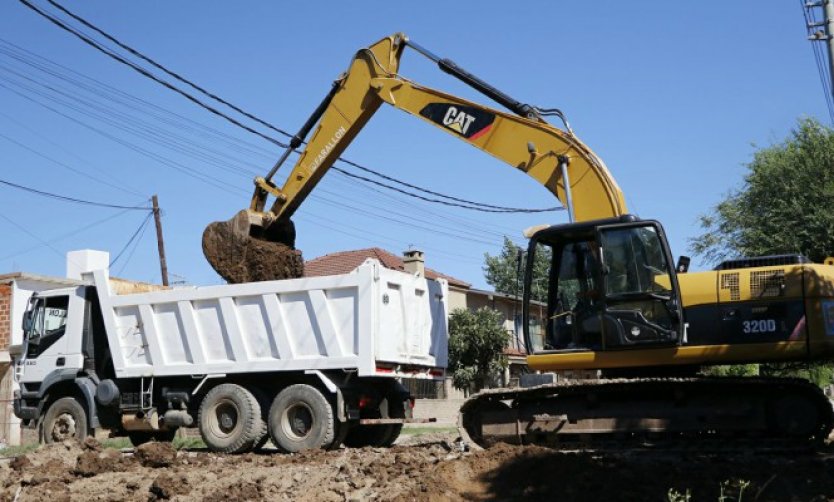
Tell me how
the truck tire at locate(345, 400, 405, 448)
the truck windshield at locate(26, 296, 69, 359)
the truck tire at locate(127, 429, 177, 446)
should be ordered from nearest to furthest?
the truck tire at locate(345, 400, 405, 448) → the truck tire at locate(127, 429, 177, 446) → the truck windshield at locate(26, 296, 69, 359)

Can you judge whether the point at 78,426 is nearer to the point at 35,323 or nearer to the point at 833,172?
the point at 35,323

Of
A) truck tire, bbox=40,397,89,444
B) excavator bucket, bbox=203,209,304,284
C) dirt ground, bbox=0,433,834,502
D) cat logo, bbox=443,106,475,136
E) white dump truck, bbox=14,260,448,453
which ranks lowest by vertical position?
dirt ground, bbox=0,433,834,502

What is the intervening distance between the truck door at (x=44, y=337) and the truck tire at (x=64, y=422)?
0.66m

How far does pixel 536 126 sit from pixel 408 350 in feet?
12.1

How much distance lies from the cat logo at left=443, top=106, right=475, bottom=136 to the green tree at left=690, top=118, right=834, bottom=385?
16.6 meters

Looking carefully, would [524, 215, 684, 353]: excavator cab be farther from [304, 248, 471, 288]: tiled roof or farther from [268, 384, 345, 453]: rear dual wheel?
[304, 248, 471, 288]: tiled roof

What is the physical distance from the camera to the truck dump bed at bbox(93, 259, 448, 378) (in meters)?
13.3

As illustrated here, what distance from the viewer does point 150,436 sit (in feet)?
51.6

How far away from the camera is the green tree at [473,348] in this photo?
34250mm

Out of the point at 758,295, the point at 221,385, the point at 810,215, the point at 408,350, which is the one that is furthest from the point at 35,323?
the point at 810,215

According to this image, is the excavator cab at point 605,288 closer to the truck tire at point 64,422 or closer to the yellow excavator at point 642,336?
the yellow excavator at point 642,336

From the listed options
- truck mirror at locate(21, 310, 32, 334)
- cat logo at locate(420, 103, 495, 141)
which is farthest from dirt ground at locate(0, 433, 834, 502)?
truck mirror at locate(21, 310, 32, 334)

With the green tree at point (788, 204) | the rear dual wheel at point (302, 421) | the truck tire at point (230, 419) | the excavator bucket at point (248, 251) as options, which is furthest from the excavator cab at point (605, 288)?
the green tree at point (788, 204)

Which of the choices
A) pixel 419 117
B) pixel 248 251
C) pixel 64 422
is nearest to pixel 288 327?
pixel 248 251
